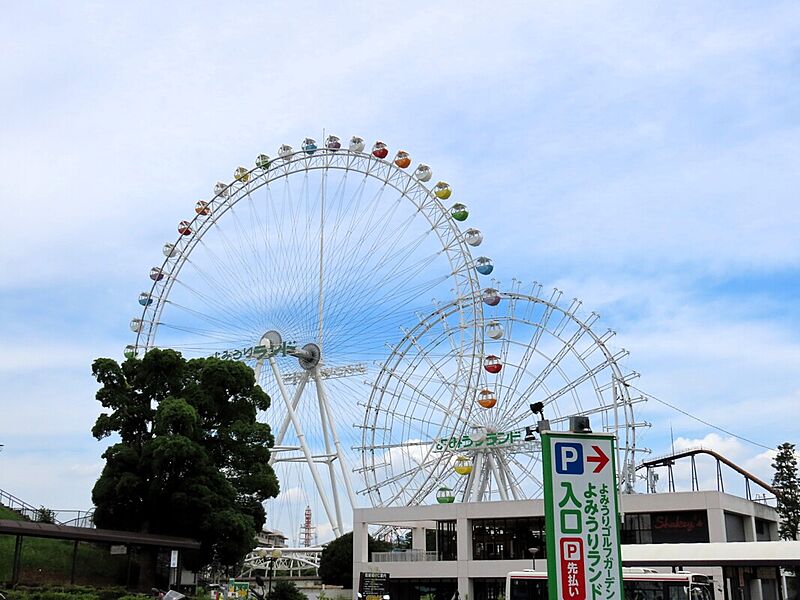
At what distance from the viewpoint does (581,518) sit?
34.5ft

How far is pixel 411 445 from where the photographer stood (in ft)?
177

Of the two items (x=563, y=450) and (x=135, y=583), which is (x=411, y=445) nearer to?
(x=135, y=583)

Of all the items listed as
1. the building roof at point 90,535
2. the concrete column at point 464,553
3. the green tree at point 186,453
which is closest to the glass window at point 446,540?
the concrete column at point 464,553

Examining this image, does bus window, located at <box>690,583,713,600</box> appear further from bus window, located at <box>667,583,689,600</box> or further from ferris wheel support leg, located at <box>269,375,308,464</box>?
ferris wheel support leg, located at <box>269,375,308,464</box>

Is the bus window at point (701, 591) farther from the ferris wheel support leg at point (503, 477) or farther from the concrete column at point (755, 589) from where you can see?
the ferris wheel support leg at point (503, 477)

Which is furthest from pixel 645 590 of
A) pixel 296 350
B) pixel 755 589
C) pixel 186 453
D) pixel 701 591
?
pixel 296 350

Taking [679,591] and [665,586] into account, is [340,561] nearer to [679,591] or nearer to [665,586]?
[665,586]

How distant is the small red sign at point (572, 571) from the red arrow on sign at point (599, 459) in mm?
885

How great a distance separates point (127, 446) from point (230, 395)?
5521 millimetres

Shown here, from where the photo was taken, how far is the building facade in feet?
140

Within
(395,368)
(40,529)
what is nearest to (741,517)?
(395,368)

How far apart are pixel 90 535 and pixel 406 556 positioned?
66.8ft

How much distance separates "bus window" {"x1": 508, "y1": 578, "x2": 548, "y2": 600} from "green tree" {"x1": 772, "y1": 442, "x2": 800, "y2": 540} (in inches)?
1048

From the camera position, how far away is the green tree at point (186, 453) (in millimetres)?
40594
